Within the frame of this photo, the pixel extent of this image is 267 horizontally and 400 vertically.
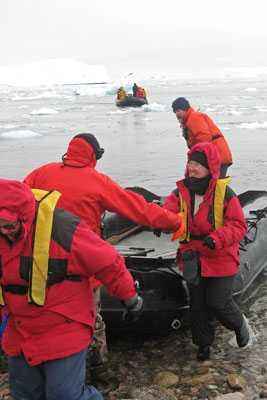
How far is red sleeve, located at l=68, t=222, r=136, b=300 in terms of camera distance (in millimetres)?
2137

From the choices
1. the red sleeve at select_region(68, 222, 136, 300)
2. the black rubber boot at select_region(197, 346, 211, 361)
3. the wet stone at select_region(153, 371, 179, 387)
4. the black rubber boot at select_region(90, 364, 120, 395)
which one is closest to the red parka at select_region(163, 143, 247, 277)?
the black rubber boot at select_region(197, 346, 211, 361)

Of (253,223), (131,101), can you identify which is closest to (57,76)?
(131,101)

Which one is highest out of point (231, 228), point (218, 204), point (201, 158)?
point (201, 158)

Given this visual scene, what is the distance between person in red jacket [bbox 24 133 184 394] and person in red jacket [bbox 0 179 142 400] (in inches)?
23.0

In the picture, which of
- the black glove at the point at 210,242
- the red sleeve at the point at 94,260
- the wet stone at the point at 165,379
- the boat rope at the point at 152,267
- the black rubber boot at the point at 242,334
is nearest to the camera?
Answer: the red sleeve at the point at 94,260

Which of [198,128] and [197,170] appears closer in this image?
[197,170]

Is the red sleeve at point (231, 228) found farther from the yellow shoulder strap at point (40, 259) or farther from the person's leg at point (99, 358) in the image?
the yellow shoulder strap at point (40, 259)

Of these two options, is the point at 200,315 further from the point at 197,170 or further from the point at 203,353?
the point at 197,170

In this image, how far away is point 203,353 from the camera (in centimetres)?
362

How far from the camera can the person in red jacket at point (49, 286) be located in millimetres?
2104

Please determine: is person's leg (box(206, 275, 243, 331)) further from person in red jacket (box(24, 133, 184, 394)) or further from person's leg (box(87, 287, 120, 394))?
person's leg (box(87, 287, 120, 394))

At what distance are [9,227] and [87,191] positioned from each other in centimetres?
84

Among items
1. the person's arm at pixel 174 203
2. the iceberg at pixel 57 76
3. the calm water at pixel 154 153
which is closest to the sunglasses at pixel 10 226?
the person's arm at pixel 174 203

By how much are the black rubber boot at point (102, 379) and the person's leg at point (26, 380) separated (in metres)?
0.92
